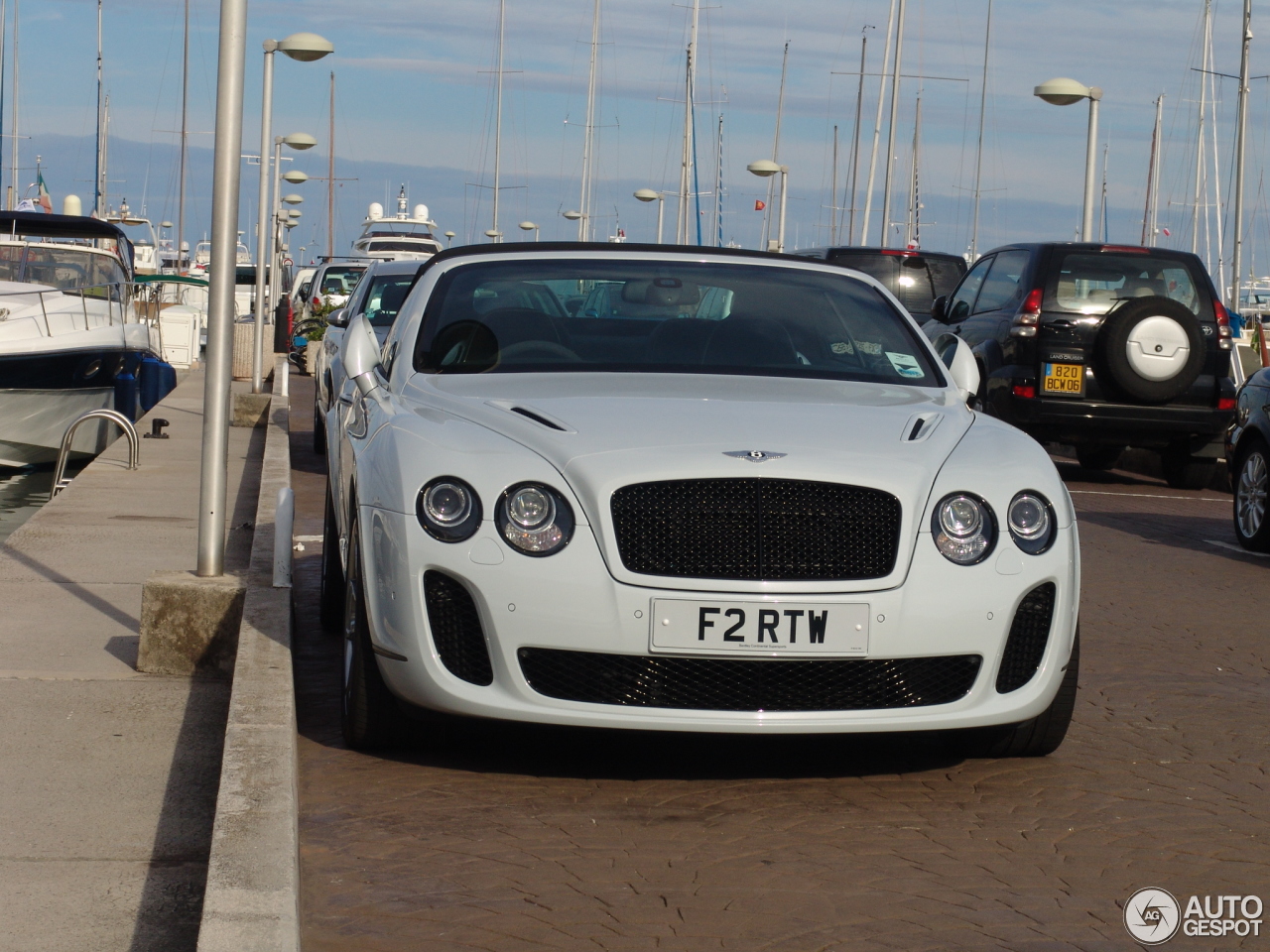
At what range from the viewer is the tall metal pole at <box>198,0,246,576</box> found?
6418mm

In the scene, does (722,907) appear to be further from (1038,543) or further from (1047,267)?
(1047,267)

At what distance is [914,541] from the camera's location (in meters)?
4.56

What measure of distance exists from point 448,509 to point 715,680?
33.2 inches

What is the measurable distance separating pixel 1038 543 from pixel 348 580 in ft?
6.76

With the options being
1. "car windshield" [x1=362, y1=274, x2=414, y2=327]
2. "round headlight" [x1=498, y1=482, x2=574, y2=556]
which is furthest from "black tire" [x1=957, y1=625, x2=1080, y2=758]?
"car windshield" [x1=362, y1=274, x2=414, y2=327]

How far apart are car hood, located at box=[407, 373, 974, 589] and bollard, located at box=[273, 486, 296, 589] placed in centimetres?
148

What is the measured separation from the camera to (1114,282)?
1398cm

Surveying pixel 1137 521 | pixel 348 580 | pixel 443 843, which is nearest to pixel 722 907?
pixel 443 843

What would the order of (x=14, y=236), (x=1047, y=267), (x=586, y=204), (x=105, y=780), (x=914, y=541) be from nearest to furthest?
(x=914, y=541)
(x=105, y=780)
(x=1047, y=267)
(x=14, y=236)
(x=586, y=204)

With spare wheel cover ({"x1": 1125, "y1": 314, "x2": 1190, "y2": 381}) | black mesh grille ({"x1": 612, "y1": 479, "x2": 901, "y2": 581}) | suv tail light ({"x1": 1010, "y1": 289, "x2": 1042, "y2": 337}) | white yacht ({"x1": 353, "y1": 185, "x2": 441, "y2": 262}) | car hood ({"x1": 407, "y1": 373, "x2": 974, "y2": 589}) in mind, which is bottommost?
black mesh grille ({"x1": 612, "y1": 479, "x2": 901, "y2": 581})

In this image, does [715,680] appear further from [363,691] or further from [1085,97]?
[1085,97]

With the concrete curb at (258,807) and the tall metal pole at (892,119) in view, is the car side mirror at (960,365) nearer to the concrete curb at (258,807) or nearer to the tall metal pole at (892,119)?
the concrete curb at (258,807)

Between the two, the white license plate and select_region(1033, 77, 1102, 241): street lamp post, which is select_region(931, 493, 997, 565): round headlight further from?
select_region(1033, 77, 1102, 241): street lamp post

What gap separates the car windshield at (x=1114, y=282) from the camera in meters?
13.8
